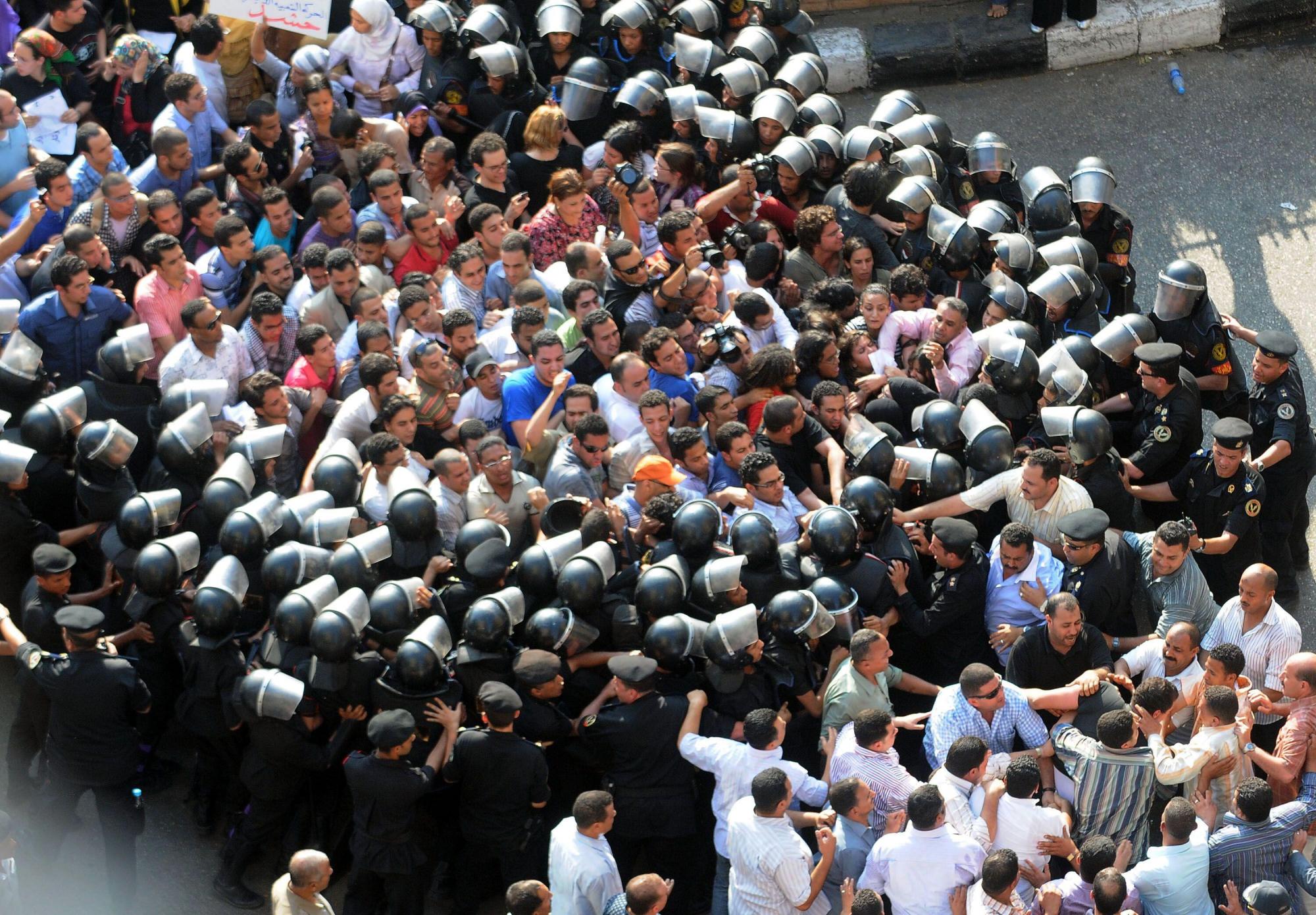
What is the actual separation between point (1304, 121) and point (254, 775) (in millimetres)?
9020

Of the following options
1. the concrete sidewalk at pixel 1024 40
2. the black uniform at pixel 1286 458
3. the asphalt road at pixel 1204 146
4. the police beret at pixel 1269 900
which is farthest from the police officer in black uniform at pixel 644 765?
the concrete sidewalk at pixel 1024 40

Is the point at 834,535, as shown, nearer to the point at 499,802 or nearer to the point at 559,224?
the point at 499,802

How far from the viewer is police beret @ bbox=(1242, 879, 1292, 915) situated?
6.02 m

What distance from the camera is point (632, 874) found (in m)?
7.16

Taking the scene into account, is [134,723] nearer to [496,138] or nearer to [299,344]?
[299,344]

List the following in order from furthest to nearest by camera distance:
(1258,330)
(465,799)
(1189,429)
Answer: (1258,330) < (1189,429) < (465,799)

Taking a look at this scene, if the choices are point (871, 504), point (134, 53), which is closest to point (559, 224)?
point (134, 53)

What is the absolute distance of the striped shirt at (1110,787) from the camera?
21.6 feet

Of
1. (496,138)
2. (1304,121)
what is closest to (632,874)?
(496,138)

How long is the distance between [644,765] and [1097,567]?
2.23 m

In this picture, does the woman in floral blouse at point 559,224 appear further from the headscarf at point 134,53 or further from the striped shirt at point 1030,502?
the striped shirt at point 1030,502

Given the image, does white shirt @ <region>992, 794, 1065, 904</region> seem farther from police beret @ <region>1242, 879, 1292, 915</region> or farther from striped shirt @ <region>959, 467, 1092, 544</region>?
striped shirt @ <region>959, 467, 1092, 544</region>

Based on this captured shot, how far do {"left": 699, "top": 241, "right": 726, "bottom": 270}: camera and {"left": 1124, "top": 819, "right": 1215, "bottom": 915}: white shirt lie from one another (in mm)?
4090

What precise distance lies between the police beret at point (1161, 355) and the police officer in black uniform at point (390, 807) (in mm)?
3839
